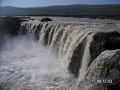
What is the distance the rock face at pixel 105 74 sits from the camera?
3.51 m

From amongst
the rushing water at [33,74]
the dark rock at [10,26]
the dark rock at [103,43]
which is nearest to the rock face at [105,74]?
the dark rock at [103,43]

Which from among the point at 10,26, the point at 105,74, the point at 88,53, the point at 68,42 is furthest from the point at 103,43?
the point at 10,26

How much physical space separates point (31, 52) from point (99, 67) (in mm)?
9251

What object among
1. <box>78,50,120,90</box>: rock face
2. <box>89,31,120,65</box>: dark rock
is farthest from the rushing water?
<box>78,50,120,90</box>: rock face

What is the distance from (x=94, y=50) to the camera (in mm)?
6324

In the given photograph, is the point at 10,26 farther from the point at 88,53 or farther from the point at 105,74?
the point at 105,74

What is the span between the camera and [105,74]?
12.2 ft

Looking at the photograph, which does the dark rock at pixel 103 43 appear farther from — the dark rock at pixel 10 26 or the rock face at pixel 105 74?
Answer: the dark rock at pixel 10 26

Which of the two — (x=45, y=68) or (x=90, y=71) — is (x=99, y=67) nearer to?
(x=90, y=71)

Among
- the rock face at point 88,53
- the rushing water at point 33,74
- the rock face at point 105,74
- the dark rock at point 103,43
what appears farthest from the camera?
the rushing water at point 33,74

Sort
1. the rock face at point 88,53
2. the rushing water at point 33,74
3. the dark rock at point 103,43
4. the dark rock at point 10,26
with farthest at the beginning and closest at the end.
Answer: the dark rock at point 10,26 < the rushing water at point 33,74 < the dark rock at point 103,43 < the rock face at point 88,53

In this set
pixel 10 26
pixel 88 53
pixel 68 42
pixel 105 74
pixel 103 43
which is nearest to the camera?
pixel 105 74

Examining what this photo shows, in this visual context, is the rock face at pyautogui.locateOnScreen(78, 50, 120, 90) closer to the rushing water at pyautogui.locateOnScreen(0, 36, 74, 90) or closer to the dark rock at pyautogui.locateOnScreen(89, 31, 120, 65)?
the dark rock at pyautogui.locateOnScreen(89, 31, 120, 65)

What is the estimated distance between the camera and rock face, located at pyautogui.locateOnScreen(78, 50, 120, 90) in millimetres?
3506
